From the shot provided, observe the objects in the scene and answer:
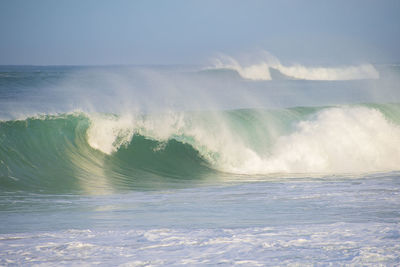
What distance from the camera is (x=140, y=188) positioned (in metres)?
8.64

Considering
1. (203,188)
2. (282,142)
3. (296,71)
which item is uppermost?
(296,71)

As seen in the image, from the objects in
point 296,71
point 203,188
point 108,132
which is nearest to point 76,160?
point 108,132

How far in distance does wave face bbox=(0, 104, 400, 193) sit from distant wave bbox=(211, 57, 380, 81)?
989 inches

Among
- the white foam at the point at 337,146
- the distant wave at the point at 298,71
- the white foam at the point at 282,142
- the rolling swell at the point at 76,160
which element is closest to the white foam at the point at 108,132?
the white foam at the point at 282,142

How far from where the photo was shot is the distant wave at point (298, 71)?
132 feet

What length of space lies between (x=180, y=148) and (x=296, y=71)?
117ft

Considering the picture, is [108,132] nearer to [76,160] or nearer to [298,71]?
[76,160]

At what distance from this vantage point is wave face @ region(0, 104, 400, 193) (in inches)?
394

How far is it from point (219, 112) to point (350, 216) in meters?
9.21

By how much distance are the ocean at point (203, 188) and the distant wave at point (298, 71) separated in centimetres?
2205

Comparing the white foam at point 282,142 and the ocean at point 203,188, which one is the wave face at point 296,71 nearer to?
the ocean at point 203,188

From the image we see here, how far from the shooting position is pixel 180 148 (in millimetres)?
11898

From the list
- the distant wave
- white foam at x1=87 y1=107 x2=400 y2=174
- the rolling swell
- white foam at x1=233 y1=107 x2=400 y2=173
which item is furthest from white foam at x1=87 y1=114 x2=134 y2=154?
the distant wave

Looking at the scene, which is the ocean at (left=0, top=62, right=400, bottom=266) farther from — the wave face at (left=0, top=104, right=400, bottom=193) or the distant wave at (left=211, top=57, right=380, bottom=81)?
the distant wave at (left=211, top=57, right=380, bottom=81)
